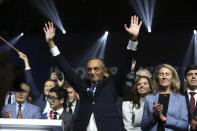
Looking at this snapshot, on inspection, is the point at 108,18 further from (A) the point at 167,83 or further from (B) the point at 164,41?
(A) the point at 167,83

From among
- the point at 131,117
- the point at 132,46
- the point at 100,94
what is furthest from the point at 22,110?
the point at 132,46

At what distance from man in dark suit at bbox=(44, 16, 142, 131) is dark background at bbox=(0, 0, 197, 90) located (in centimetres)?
431

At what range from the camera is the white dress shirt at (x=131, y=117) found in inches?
142

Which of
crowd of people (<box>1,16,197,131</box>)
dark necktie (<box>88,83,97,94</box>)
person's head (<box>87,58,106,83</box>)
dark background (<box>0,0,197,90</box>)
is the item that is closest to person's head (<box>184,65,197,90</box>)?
crowd of people (<box>1,16,197,131</box>)

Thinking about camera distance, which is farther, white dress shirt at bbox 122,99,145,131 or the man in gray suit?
the man in gray suit

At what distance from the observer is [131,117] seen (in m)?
3.67

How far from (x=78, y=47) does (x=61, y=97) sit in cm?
394

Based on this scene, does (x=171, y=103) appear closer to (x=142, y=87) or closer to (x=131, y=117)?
(x=131, y=117)

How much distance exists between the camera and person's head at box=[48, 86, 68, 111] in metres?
3.89

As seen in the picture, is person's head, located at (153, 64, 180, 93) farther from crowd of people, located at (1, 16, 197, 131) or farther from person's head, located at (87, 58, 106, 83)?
person's head, located at (87, 58, 106, 83)

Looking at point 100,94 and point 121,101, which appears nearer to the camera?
point 100,94

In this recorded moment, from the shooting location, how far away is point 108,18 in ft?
24.5

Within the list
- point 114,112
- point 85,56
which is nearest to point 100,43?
point 85,56

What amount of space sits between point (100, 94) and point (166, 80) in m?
0.81
